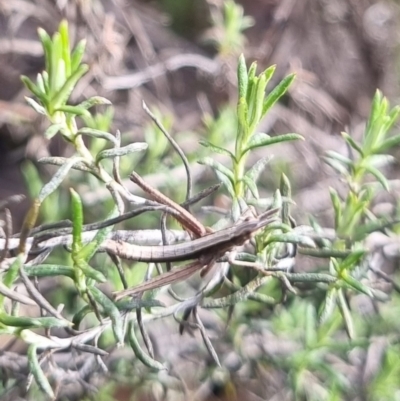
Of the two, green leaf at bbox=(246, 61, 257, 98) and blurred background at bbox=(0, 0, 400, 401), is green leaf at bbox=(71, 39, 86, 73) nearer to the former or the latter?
green leaf at bbox=(246, 61, 257, 98)

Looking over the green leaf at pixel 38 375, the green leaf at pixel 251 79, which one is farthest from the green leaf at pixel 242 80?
the green leaf at pixel 38 375

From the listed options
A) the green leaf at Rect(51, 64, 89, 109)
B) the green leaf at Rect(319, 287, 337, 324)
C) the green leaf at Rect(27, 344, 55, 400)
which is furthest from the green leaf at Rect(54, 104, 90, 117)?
the green leaf at Rect(319, 287, 337, 324)

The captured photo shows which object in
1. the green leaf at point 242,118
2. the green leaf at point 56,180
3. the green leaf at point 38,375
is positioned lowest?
the green leaf at point 38,375

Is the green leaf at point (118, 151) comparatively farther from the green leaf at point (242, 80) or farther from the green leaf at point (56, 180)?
the green leaf at point (242, 80)

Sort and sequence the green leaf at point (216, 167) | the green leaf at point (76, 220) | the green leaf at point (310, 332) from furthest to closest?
1. the green leaf at point (310, 332)
2. the green leaf at point (216, 167)
3. the green leaf at point (76, 220)

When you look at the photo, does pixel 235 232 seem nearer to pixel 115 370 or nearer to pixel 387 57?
pixel 115 370

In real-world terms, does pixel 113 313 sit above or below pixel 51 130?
below

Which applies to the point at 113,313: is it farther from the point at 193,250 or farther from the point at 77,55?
the point at 77,55

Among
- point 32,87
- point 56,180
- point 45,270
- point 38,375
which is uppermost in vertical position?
point 32,87

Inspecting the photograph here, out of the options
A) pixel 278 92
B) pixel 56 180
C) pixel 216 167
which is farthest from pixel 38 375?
pixel 278 92
